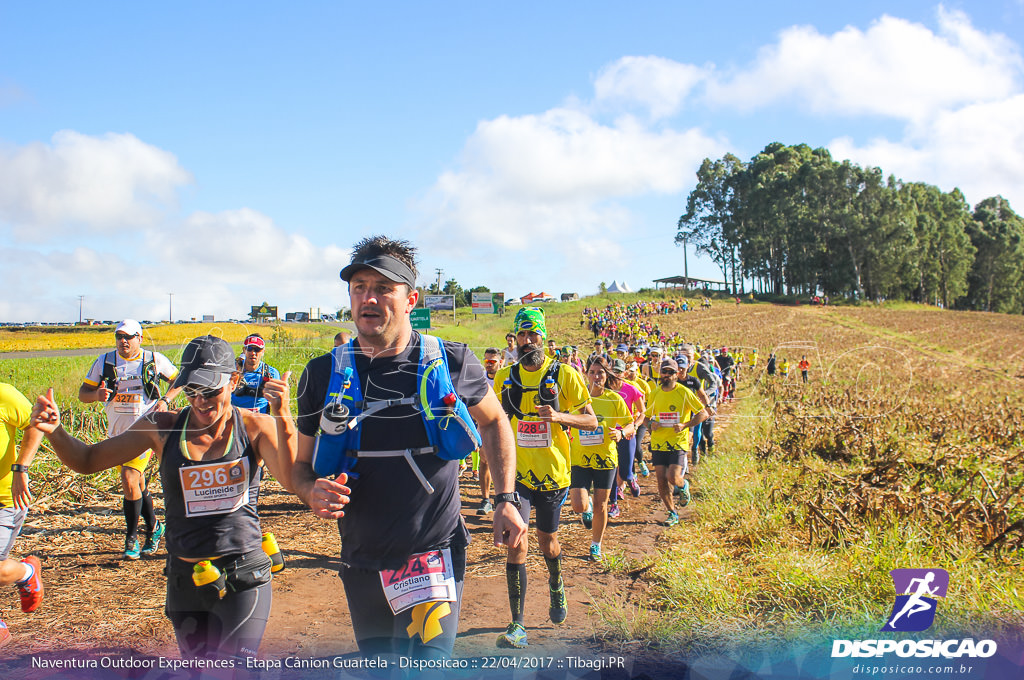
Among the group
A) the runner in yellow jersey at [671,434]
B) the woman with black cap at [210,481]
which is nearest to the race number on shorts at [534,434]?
the woman with black cap at [210,481]

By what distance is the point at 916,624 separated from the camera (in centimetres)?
455

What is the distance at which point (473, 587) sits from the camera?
5.88 metres

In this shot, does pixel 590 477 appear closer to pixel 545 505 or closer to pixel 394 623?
pixel 545 505

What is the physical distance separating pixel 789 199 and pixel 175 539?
8221 centimetres

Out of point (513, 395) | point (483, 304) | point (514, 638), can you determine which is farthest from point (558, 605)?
point (483, 304)

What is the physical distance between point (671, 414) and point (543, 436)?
10.7 feet

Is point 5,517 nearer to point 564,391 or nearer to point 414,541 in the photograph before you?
point 414,541

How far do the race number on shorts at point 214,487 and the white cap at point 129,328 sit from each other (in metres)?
3.63

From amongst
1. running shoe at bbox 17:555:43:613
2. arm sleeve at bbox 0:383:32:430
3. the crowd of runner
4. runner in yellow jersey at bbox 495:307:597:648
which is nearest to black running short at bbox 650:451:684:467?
runner in yellow jersey at bbox 495:307:597:648

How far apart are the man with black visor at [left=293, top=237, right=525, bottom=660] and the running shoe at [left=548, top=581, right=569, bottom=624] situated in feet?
7.88

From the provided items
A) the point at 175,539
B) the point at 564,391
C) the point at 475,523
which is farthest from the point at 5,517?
the point at 475,523

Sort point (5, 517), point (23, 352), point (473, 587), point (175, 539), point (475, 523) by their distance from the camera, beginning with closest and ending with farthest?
point (175, 539) < point (5, 517) < point (473, 587) < point (475, 523) < point (23, 352)

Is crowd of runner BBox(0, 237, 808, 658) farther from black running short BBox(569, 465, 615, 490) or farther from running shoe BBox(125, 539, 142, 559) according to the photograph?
running shoe BBox(125, 539, 142, 559)

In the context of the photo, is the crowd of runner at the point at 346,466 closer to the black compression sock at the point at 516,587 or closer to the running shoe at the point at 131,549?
the black compression sock at the point at 516,587
